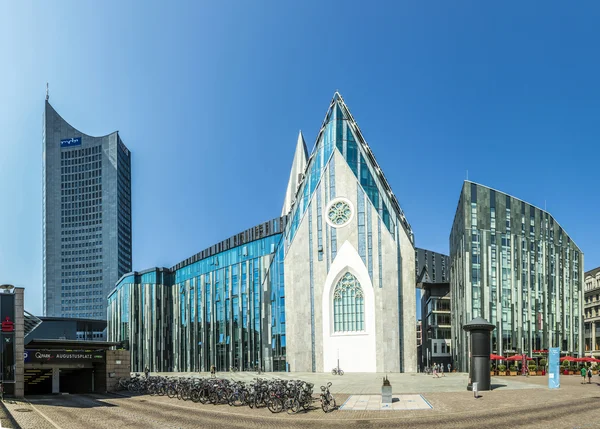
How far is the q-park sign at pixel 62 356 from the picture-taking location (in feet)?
130

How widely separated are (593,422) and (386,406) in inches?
366

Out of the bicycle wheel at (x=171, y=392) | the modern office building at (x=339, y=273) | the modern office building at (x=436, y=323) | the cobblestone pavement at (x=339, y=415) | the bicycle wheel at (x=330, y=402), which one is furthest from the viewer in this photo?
the modern office building at (x=436, y=323)

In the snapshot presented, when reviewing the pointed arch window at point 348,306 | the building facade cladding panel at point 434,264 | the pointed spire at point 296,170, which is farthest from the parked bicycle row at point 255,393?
the building facade cladding panel at point 434,264

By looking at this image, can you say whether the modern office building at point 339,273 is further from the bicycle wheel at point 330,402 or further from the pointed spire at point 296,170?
the bicycle wheel at point 330,402

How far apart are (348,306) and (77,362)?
107 feet

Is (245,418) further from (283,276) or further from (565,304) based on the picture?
(565,304)

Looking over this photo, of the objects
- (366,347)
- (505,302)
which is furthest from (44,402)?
(505,302)

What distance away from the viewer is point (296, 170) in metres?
107

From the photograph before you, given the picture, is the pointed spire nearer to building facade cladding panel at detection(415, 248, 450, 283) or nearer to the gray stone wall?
building facade cladding panel at detection(415, 248, 450, 283)

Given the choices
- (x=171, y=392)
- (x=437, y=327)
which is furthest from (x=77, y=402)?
(x=437, y=327)

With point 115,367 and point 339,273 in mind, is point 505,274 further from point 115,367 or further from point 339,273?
point 115,367

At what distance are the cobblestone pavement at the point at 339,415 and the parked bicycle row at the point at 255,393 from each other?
561 mm

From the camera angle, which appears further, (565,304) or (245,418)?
(565,304)

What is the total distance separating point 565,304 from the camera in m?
76.1
